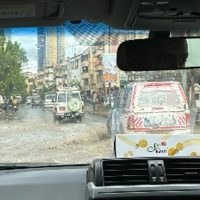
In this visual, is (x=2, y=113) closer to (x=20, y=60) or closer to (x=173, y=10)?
(x=20, y=60)

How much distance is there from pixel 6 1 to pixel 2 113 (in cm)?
349

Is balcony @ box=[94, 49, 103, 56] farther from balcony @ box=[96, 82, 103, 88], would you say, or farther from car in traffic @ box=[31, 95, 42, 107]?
car in traffic @ box=[31, 95, 42, 107]

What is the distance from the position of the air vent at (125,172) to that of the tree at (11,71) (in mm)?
2053

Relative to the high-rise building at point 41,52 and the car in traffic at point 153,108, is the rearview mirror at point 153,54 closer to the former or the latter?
the high-rise building at point 41,52

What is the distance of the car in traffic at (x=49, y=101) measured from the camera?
6312 millimetres

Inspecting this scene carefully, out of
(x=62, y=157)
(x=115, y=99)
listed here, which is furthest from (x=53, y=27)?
(x=115, y=99)

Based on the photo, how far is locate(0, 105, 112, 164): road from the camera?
5180 millimetres

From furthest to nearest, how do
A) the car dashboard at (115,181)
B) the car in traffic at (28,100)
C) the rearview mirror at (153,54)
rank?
1. the car in traffic at (28,100)
2. the car dashboard at (115,181)
3. the rearview mirror at (153,54)

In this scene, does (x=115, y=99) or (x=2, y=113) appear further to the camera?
(x=115, y=99)

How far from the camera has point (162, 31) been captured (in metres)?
3.42

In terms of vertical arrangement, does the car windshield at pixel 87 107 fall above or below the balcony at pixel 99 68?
below

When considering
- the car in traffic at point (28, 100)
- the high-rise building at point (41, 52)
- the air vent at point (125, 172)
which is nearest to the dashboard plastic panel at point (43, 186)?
the air vent at point (125, 172)

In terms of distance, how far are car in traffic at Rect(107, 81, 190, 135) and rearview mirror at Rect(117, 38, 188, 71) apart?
295cm

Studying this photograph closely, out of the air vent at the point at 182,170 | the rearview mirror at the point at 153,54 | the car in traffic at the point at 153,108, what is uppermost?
the rearview mirror at the point at 153,54
